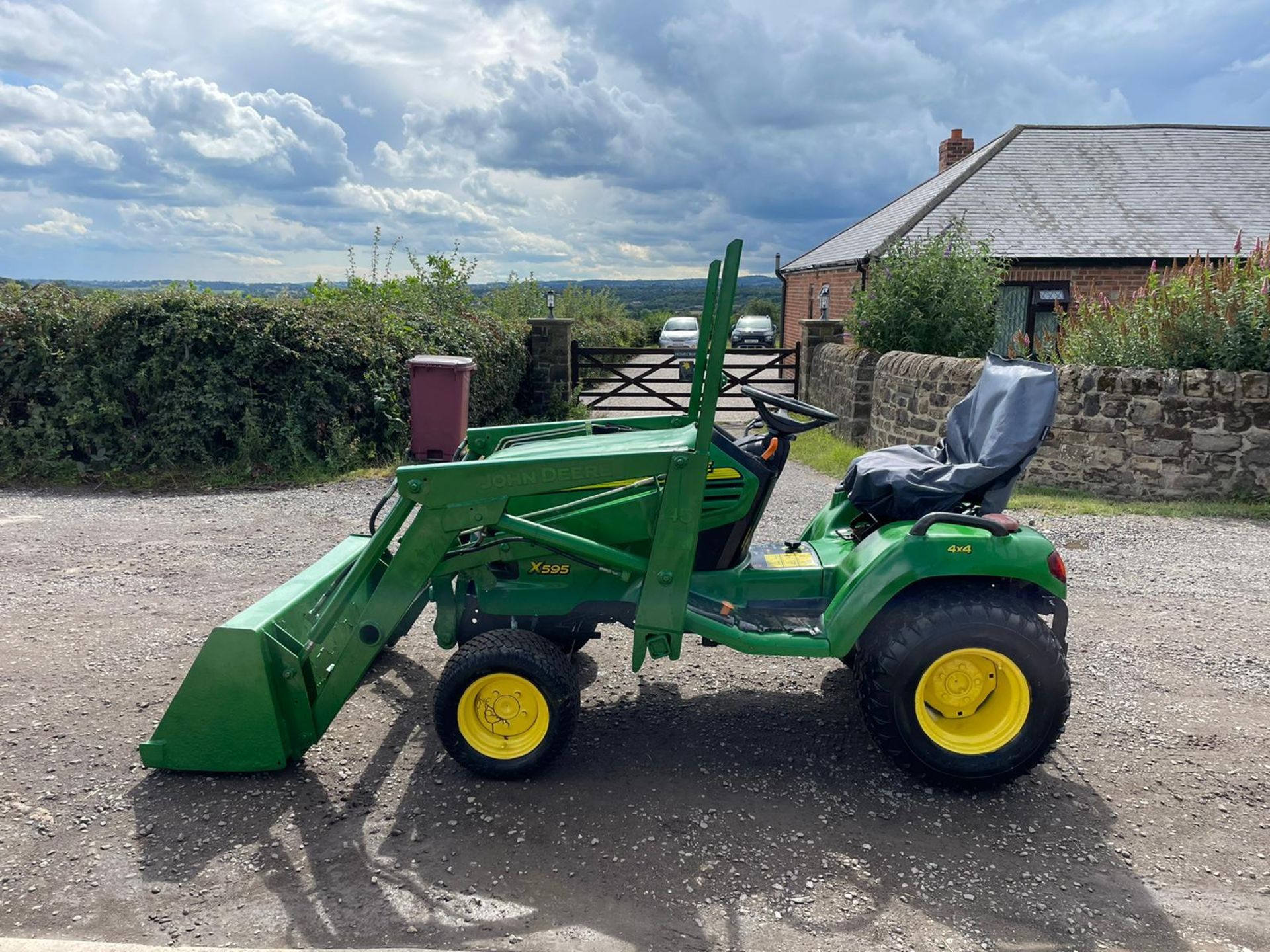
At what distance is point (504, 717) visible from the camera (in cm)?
358

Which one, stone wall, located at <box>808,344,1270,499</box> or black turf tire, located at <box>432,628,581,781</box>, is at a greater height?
stone wall, located at <box>808,344,1270,499</box>

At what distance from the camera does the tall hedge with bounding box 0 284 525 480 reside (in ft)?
30.7

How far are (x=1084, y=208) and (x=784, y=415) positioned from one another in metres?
16.4

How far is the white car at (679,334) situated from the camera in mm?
28750

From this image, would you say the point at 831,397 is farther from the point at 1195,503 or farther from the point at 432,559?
the point at 432,559

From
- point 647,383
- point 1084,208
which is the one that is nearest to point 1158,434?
point 647,383

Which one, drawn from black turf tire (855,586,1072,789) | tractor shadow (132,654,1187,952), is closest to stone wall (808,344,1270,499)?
tractor shadow (132,654,1187,952)

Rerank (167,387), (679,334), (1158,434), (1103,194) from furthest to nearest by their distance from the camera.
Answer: (679,334), (1103,194), (167,387), (1158,434)

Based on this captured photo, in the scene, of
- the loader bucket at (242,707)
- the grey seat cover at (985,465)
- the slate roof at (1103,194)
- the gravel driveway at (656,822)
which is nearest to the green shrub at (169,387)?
the gravel driveway at (656,822)

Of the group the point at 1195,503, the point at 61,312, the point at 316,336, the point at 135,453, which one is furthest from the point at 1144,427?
the point at 61,312

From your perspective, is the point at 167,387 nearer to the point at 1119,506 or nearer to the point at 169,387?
the point at 169,387

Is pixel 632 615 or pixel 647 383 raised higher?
pixel 647 383

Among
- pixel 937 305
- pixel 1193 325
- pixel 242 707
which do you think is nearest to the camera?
pixel 242 707

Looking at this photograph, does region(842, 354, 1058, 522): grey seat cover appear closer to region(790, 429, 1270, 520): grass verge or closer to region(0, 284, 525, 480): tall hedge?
region(790, 429, 1270, 520): grass verge
